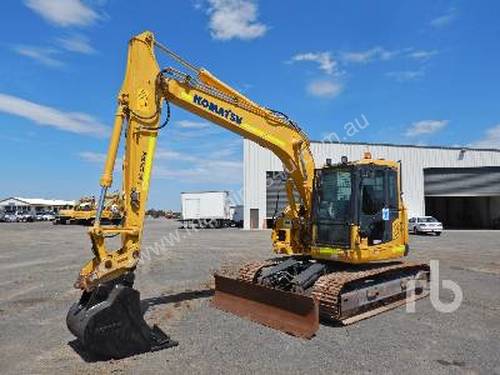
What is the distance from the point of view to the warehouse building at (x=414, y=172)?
46500 mm

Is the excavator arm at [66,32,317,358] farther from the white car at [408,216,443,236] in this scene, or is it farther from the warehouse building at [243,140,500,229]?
the warehouse building at [243,140,500,229]

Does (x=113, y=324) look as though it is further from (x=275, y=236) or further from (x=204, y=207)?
(x=204, y=207)

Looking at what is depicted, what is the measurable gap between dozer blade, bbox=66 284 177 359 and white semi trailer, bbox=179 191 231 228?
142 feet

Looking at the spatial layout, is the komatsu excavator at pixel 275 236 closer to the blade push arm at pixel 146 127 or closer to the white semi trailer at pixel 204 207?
the blade push arm at pixel 146 127

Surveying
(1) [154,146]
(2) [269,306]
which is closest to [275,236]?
(2) [269,306]

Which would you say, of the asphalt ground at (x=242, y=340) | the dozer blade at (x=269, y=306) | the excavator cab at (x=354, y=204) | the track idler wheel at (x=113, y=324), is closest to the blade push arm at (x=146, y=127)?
the track idler wheel at (x=113, y=324)

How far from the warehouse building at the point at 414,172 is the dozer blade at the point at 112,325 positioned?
38.5m

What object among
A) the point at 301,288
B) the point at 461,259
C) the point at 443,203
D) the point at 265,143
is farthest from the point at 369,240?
the point at 443,203

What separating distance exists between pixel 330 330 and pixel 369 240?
2.23m

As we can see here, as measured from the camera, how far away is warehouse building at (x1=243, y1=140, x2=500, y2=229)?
46500mm

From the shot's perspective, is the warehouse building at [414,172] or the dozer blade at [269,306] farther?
the warehouse building at [414,172]

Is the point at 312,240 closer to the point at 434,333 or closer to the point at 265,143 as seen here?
the point at 265,143

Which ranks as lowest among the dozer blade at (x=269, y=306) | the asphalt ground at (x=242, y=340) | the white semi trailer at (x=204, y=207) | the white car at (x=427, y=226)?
the asphalt ground at (x=242, y=340)

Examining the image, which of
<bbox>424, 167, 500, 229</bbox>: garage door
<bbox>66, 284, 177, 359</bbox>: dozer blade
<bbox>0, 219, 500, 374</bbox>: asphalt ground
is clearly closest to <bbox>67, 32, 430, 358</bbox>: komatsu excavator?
<bbox>66, 284, 177, 359</bbox>: dozer blade
